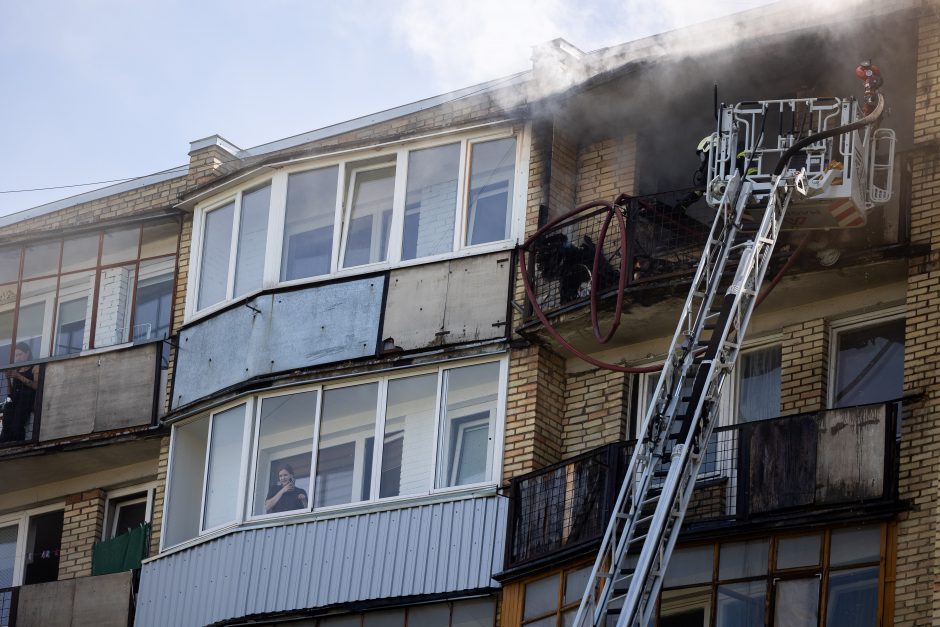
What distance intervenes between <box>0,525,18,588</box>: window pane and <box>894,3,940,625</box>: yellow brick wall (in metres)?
13.3

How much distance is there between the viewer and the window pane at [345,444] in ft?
80.6

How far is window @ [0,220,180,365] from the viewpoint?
28.7 meters

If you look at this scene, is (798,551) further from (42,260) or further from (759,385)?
(42,260)

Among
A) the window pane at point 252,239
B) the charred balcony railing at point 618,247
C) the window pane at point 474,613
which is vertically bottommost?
the window pane at point 474,613

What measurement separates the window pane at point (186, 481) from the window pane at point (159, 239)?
3.02 meters

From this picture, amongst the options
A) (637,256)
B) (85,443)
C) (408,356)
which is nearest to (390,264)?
(408,356)

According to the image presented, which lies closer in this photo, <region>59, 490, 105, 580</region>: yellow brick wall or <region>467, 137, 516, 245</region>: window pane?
<region>467, 137, 516, 245</region>: window pane

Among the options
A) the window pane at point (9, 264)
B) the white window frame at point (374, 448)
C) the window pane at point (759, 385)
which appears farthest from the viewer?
the window pane at point (9, 264)

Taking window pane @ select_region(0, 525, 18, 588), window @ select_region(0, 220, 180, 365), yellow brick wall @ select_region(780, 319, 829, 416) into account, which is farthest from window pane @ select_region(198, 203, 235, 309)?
yellow brick wall @ select_region(780, 319, 829, 416)

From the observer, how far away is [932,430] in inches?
812

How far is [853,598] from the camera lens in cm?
2031

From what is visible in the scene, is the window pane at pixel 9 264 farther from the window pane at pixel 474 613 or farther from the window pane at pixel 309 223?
the window pane at pixel 474 613

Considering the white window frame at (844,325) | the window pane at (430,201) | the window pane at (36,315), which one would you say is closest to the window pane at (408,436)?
the window pane at (430,201)

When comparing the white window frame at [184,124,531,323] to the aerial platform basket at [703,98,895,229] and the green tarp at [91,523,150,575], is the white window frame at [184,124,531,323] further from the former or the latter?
the aerial platform basket at [703,98,895,229]
